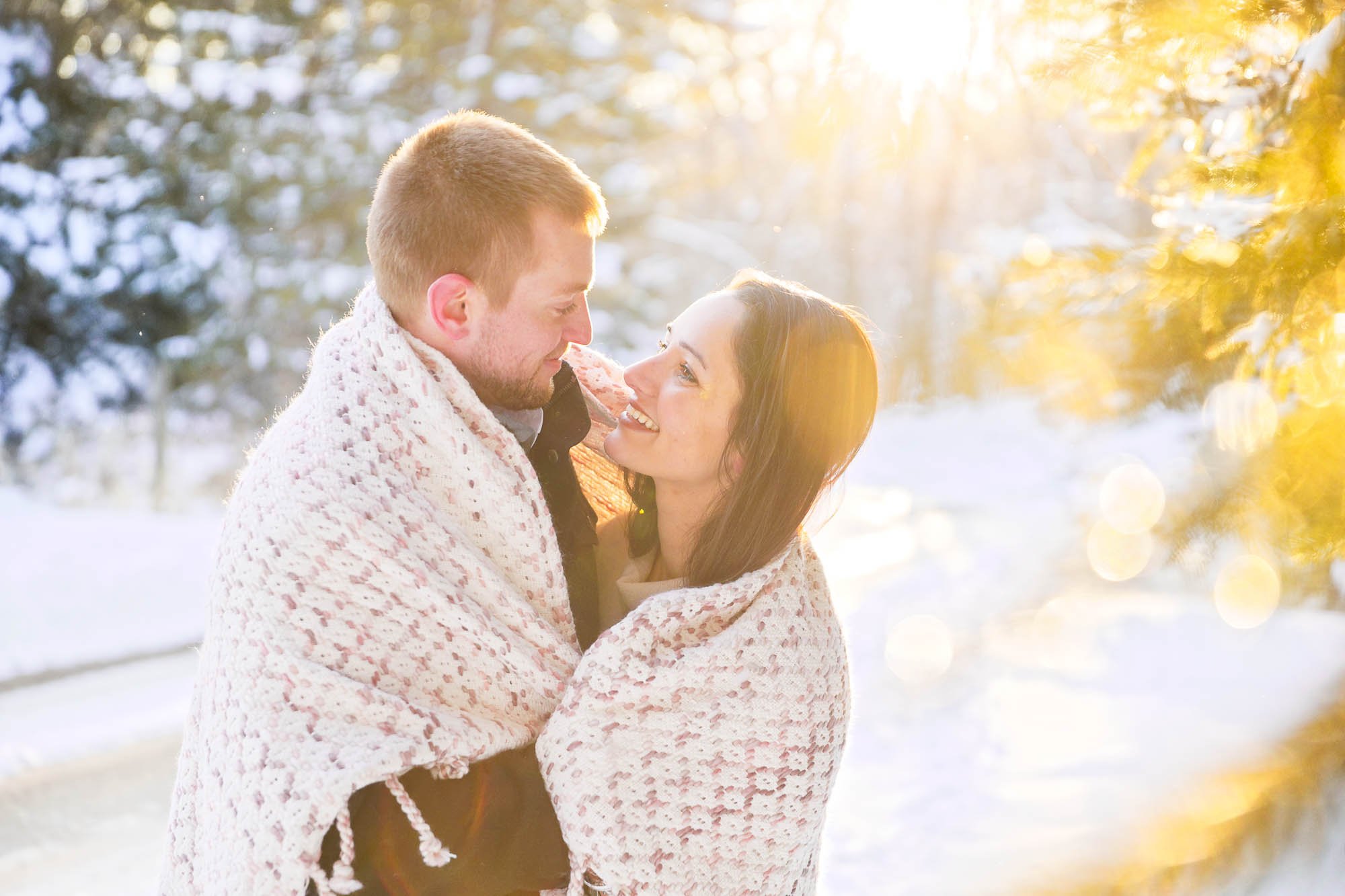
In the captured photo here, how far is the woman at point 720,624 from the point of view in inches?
67.1

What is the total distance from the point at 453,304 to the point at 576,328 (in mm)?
250

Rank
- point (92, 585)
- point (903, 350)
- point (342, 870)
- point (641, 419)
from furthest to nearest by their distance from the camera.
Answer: point (903, 350), point (92, 585), point (641, 419), point (342, 870)

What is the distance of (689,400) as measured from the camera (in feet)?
6.73

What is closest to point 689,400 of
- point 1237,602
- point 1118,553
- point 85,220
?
point 1237,602

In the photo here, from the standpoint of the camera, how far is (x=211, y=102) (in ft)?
28.2

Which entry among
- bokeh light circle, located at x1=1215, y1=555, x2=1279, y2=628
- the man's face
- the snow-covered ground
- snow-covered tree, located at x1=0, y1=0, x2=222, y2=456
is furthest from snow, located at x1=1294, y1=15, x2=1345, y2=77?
snow-covered tree, located at x1=0, y1=0, x2=222, y2=456

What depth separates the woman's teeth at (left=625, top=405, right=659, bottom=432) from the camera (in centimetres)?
210

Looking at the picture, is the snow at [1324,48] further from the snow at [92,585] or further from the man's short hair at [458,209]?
the snow at [92,585]

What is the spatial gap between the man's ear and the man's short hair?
0.02 m

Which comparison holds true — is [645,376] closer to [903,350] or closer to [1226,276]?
[1226,276]

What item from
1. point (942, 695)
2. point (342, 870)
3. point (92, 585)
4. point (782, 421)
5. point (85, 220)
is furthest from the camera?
point (85, 220)

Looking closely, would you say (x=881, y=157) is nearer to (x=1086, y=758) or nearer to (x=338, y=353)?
(x=338, y=353)

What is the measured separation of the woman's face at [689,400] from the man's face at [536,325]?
17 cm

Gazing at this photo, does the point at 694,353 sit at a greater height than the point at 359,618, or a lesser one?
greater
